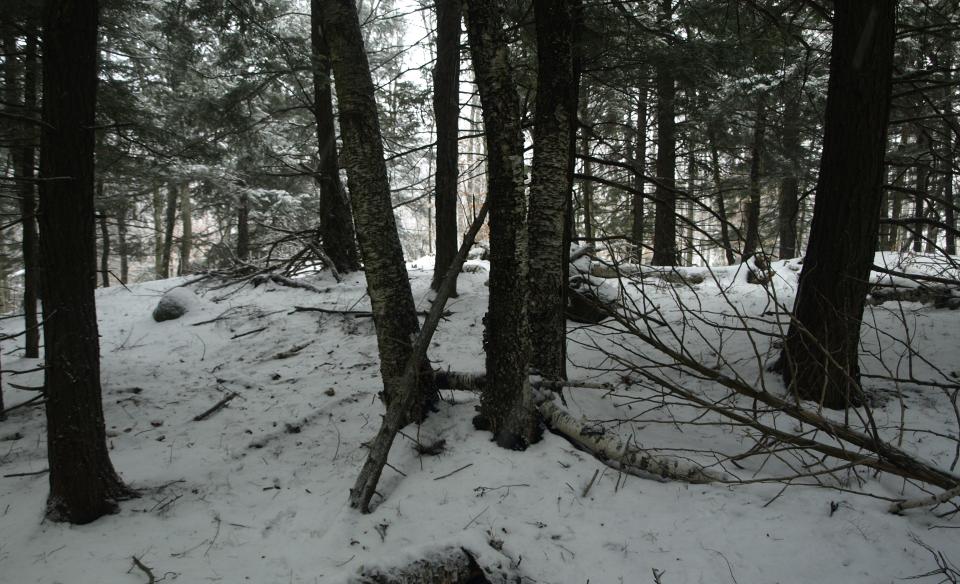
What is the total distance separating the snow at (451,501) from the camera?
2854mm

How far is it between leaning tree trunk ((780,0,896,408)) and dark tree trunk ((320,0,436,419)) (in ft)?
11.7

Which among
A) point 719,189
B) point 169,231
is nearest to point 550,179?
point 719,189

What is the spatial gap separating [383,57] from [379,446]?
1316 centimetres

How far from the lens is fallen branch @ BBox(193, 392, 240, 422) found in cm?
527

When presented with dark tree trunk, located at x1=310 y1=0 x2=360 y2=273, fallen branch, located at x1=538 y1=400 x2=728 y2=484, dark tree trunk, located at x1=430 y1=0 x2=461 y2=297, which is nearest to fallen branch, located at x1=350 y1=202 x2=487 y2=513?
fallen branch, located at x1=538 y1=400 x2=728 y2=484

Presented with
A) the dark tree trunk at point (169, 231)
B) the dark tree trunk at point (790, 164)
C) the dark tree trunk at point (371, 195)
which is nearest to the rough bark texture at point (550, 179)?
the dark tree trunk at point (371, 195)

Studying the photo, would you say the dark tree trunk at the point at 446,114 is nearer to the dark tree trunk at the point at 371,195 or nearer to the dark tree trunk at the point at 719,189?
the dark tree trunk at the point at 371,195

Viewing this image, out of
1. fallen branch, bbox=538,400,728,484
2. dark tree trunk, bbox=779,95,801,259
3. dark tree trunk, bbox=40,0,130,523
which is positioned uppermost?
dark tree trunk, bbox=779,95,801,259

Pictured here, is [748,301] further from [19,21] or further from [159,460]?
[19,21]

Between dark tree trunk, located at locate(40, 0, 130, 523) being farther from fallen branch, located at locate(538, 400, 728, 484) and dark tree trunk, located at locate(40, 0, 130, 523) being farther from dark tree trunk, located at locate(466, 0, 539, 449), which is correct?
fallen branch, located at locate(538, 400, 728, 484)

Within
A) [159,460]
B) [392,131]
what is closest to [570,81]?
[159,460]

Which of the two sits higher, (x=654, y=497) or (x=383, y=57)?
(x=383, y=57)

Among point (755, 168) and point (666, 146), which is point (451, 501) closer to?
point (666, 146)

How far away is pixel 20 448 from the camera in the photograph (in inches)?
185
